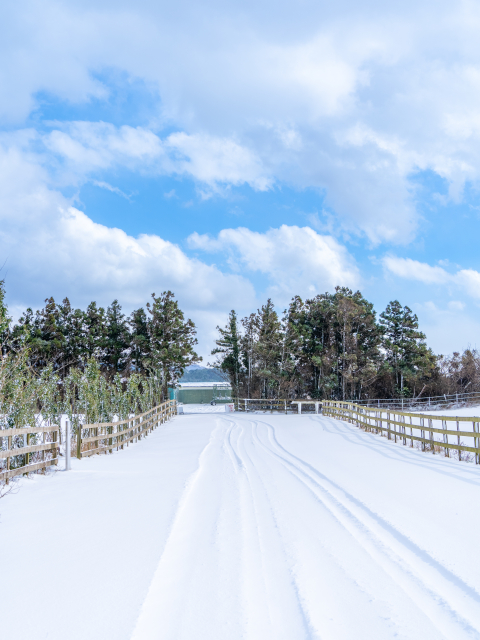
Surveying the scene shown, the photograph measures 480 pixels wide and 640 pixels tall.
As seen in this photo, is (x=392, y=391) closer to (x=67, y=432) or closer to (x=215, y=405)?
(x=215, y=405)

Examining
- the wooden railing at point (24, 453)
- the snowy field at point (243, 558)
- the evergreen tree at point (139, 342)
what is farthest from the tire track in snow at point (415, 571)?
the evergreen tree at point (139, 342)

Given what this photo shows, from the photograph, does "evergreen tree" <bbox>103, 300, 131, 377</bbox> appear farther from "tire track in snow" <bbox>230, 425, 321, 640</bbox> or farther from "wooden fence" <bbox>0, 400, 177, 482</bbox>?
"tire track in snow" <bbox>230, 425, 321, 640</bbox>

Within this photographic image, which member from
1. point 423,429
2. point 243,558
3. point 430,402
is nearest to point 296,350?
point 430,402

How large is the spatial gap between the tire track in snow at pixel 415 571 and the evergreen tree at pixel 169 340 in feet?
136

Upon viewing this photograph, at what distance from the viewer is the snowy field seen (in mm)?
3492

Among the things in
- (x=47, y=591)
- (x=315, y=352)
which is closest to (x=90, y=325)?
(x=315, y=352)

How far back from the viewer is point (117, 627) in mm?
Result: 3451

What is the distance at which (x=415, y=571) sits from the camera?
4.36 m

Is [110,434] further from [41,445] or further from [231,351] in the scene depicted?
[231,351]

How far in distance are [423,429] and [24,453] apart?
33.9ft

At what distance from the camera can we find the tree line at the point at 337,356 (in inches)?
1908

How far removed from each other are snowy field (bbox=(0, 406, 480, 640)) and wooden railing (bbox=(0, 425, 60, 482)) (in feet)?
1.57

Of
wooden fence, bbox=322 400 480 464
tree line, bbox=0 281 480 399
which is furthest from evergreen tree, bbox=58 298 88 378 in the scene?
wooden fence, bbox=322 400 480 464

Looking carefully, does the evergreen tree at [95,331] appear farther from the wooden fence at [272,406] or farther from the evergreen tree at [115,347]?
the wooden fence at [272,406]
